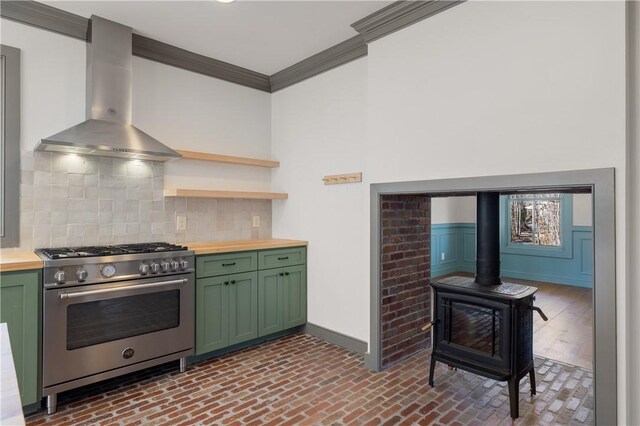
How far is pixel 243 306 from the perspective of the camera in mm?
3357

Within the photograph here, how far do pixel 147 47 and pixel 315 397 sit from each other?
328 cm

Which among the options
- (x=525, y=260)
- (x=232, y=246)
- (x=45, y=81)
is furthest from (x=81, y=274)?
(x=525, y=260)

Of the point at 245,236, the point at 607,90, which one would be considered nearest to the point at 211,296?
the point at 245,236

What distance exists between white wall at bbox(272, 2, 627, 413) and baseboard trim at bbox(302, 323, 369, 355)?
0.21ft

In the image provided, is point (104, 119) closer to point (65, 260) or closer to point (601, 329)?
point (65, 260)

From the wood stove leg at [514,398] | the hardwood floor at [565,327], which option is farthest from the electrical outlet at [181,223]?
the hardwood floor at [565,327]

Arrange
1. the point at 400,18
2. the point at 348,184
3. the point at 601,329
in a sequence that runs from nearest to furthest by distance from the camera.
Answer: the point at 601,329, the point at 400,18, the point at 348,184

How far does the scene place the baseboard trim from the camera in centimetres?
331

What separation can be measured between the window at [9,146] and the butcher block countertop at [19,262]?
0.80ft

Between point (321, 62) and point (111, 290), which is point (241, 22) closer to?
point (321, 62)

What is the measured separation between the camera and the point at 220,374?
2926 mm

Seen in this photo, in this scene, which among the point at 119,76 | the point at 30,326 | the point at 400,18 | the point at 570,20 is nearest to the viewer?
the point at 570,20

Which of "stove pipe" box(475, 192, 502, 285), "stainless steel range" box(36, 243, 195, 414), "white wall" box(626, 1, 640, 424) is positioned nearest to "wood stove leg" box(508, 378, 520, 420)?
"white wall" box(626, 1, 640, 424)

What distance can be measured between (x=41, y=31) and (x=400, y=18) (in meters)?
2.77
